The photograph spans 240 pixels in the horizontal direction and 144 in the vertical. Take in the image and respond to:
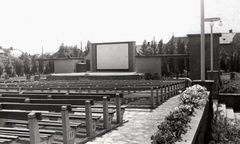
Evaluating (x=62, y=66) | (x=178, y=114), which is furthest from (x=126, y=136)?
(x=62, y=66)

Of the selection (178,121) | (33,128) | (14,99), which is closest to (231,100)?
(178,121)

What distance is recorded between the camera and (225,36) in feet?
267

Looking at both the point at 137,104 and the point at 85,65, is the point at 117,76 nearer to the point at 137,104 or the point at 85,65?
the point at 85,65

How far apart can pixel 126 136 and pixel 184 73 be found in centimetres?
4620

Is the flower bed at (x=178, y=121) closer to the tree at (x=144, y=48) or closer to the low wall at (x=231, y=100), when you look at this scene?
the low wall at (x=231, y=100)

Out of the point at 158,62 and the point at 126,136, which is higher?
the point at 158,62

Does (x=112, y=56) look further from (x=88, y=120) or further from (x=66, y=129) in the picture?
(x=66, y=129)

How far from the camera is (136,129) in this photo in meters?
7.77

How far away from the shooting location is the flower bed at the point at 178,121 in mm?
4285

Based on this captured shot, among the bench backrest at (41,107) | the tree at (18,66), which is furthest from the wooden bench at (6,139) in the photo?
the tree at (18,66)

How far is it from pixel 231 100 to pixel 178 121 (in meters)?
13.9

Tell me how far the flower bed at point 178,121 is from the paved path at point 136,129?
0.52 m

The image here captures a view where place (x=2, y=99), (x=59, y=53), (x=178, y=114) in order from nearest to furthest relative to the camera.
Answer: (x=178, y=114) → (x=2, y=99) → (x=59, y=53)

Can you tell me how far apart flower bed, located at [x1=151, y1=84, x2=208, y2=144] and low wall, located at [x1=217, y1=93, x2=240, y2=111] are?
34.2 feet
